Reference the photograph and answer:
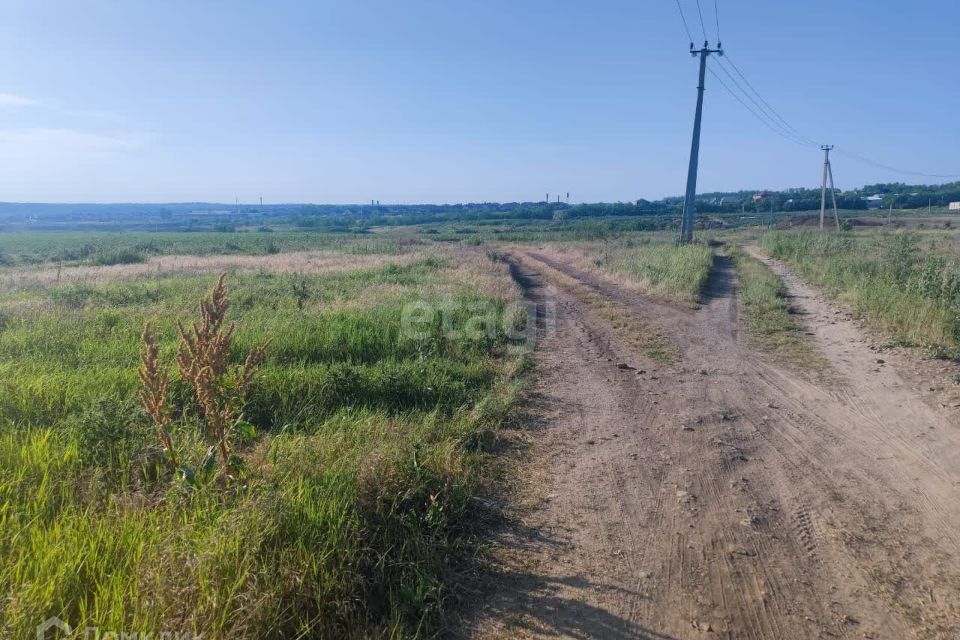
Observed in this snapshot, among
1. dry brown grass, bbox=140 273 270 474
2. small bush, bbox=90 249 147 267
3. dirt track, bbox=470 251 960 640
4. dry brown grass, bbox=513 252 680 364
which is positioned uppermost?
dry brown grass, bbox=140 273 270 474

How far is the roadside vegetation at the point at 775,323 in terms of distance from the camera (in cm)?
868

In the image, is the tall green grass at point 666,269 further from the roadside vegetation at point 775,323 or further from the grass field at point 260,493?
the grass field at point 260,493

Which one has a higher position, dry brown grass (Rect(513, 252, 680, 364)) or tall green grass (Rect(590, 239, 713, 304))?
tall green grass (Rect(590, 239, 713, 304))

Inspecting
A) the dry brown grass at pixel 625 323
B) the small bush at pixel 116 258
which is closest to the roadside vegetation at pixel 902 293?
the dry brown grass at pixel 625 323

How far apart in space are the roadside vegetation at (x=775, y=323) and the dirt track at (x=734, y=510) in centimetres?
79

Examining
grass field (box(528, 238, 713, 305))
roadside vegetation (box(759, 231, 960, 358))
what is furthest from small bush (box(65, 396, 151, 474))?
grass field (box(528, 238, 713, 305))

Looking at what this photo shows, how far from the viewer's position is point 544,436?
18.9 feet

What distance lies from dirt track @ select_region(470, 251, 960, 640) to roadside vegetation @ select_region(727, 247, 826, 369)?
2.58 feet

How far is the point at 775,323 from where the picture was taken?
1088 centimetres

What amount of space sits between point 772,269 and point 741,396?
15.1m

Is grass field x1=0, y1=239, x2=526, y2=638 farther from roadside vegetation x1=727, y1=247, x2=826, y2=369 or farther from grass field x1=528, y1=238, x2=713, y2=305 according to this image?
grass field x1=528, y1=238, x2=713, y2=305


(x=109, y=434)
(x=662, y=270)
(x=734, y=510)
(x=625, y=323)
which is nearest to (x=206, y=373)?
(x=109, y=434)

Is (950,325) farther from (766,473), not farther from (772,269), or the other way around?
(772,269)

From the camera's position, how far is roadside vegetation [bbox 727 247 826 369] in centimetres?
868
